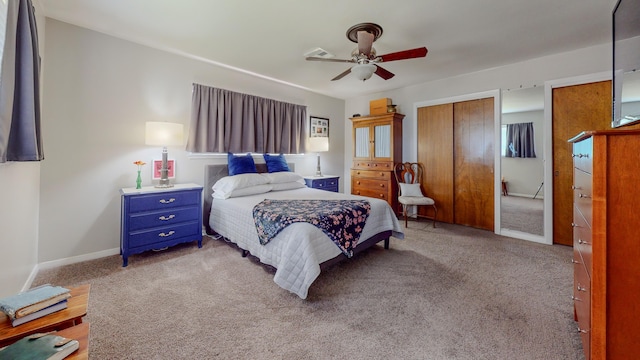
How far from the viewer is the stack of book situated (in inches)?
39.7

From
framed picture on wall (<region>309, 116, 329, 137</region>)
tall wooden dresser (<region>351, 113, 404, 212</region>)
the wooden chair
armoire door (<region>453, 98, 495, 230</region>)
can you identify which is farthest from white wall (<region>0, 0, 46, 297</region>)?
armoire door (<region>453, 98, 495, 230</region>)

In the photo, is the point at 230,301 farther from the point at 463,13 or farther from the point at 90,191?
the point at 463,13

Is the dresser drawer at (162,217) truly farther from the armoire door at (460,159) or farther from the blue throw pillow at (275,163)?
the armoire door at (460,159)

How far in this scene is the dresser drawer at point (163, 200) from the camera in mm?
2756

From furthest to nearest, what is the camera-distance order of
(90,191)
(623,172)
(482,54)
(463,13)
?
(482,54) → (90,191) → (463,13) → (623,172)

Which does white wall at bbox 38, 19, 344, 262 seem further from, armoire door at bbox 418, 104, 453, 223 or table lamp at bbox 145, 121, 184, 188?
armoire door at bbox 418, 104, 453, 223

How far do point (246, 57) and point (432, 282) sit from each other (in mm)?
3611

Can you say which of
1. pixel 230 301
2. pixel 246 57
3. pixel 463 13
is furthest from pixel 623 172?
pixel 246 57

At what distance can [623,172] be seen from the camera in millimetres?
1114

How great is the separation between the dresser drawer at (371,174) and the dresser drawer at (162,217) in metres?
3.21

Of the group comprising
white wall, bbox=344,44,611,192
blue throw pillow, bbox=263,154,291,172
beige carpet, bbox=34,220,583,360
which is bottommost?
beige carpet, bbox=34,220,583,360

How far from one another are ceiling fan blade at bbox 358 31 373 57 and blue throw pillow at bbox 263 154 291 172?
237 cm

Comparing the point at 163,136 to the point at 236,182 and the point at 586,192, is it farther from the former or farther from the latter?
the point at 586,192

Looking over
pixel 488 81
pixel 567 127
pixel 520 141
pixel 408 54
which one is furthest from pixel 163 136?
pixel 567 127
